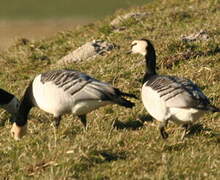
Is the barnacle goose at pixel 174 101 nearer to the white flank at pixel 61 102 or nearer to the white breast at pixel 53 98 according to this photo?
the white flank at pixel 61 102

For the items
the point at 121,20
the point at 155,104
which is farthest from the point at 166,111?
the point at 121,20

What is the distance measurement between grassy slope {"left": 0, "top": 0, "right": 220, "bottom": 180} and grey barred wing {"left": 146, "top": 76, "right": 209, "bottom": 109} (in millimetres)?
659

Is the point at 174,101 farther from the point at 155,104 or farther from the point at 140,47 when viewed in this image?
the point at 140,47

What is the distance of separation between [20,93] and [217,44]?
4.78 metres

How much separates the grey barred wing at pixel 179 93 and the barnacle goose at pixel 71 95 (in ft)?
1.89

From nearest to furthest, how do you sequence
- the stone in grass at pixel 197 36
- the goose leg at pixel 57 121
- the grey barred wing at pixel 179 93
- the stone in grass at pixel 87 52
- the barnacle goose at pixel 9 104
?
the grey barred wing at pixel 179 93 → the goose leg at pixel 57 121 → the barnacle goose at pixel 9 104 → the stone in grass at pixel 197 36 → the stone in grass at pixel 87 52

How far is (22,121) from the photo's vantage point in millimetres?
11312

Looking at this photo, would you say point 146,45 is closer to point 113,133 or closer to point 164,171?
point 113,133

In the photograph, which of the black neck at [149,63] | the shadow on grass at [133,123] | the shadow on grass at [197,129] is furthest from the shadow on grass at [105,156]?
the black neck at [149,63]

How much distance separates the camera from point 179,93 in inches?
380

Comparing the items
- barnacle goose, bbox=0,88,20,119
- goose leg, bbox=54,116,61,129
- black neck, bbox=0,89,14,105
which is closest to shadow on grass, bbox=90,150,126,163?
goose leg, bbox=54,116,61,129

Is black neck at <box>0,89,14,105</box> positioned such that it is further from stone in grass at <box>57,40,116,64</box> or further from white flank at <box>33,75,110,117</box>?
stone in grass at <box>57,40,116,64</box>

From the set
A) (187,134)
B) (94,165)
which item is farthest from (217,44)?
(94,165)

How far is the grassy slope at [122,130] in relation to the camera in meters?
8.82
